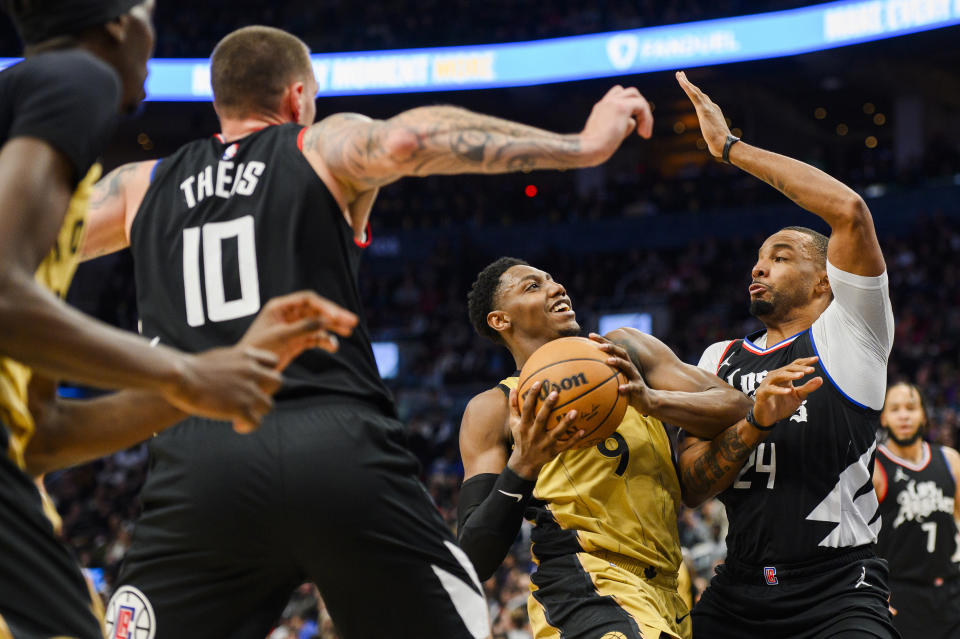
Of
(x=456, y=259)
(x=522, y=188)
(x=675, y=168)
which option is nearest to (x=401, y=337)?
(x=456, y=259)

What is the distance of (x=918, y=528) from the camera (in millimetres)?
7035

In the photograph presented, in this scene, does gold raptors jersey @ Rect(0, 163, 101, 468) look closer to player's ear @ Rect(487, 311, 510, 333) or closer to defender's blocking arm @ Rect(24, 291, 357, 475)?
defender's blocking arm @ Rect(24, 291, 357, 475)

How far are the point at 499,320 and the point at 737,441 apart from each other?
130 cm

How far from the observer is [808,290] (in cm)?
498

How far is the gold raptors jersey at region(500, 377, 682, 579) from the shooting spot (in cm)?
428

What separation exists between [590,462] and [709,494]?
1.73 ft

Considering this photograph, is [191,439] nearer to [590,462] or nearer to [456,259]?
[590,462]

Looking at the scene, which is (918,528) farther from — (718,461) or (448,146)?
(448,146)

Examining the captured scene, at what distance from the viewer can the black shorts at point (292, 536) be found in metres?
2.75

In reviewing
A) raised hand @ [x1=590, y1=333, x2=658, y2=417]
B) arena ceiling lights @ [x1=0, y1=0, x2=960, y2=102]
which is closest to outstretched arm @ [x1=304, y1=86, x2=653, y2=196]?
raised hand @ [x1=590, y1=333, x2=658, y2=417]

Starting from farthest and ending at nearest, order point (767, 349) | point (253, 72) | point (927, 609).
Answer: point (927, 609) < point (767, 349) < point (253, 72)

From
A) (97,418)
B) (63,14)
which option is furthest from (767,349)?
(63,14)

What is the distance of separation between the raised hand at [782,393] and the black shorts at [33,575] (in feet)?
9.03

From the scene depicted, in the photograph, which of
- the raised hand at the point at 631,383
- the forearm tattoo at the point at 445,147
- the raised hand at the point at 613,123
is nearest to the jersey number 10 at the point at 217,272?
the forearm tattoo at the point at 445,147
